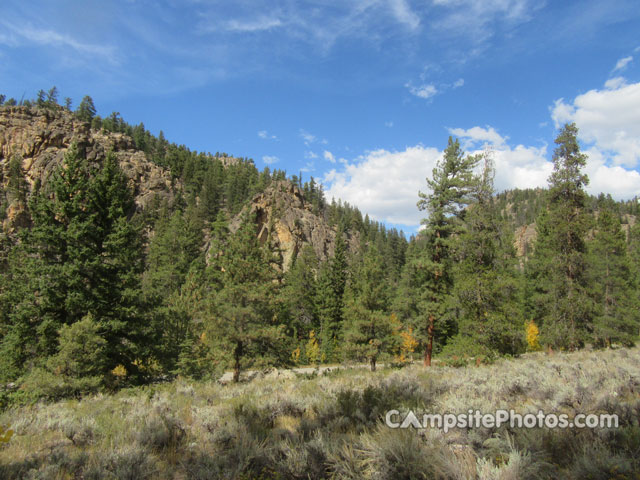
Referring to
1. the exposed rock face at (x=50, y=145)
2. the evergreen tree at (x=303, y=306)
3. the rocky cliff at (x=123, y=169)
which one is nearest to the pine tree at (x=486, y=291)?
the evergreen tree at (x=303, y=306)

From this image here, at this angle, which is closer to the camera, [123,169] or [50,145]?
[123,169]

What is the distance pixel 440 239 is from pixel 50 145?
104120 millimetres

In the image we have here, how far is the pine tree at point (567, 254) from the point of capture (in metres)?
18.4

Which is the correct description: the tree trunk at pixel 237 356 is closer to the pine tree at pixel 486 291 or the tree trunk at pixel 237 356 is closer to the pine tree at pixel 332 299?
the pine tree at pixel 486 291

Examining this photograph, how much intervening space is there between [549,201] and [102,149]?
109 metres

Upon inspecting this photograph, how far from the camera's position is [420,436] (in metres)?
3.96

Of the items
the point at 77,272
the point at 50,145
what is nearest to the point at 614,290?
the point at 77,272

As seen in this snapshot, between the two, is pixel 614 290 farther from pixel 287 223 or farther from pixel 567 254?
pixel 287 223

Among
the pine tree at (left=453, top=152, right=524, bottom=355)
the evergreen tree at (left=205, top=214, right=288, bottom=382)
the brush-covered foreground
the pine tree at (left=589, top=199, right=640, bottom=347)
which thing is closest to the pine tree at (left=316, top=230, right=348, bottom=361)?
the evergreen tree at (left=205, top=214, right=288, bottom=382)

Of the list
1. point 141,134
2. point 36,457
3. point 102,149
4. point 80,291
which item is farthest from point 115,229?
point 141,134

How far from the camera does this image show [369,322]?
69.5 feet

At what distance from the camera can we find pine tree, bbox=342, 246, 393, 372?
69.5 feet

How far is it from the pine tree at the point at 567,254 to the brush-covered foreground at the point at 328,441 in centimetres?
1472

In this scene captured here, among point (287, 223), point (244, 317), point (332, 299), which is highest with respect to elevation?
point (287, 223)
